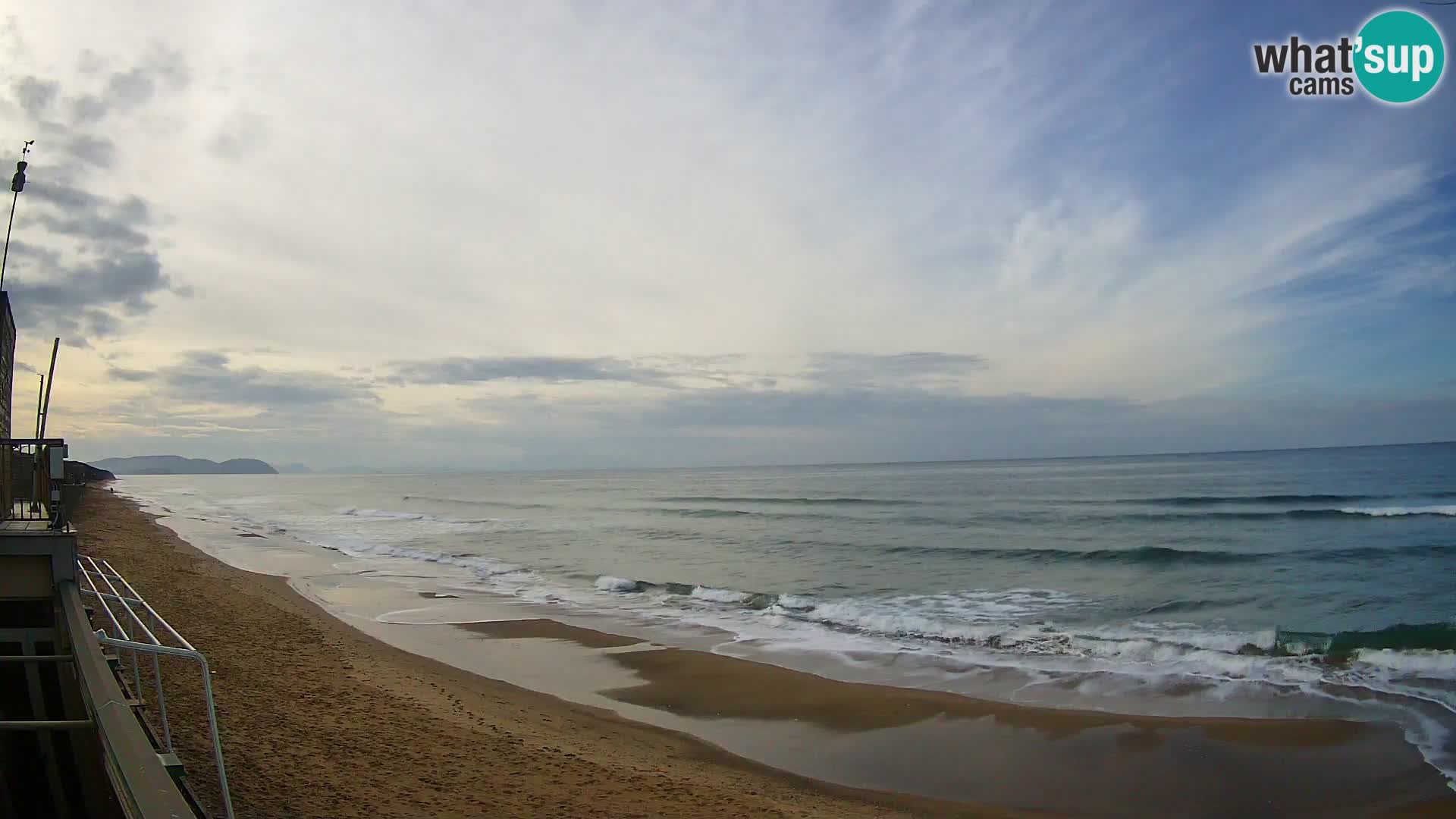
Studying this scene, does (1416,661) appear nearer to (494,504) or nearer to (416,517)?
(416,517)

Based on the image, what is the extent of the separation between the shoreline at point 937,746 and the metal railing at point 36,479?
267 cm

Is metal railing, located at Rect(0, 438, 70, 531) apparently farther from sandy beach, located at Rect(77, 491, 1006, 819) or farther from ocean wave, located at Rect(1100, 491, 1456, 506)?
ocean wave, located at Rect(1100, 491, 1456, 506)

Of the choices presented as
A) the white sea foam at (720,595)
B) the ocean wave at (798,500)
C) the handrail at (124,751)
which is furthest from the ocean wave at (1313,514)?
the handrail at (124,751)

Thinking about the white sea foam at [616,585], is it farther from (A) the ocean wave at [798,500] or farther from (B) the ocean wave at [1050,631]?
(A) the ocean wave at [798,500]

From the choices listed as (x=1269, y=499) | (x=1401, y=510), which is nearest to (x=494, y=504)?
(x=1269, y=499)

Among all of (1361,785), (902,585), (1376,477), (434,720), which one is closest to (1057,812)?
(1361,785)

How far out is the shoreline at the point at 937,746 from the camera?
680 centimetres

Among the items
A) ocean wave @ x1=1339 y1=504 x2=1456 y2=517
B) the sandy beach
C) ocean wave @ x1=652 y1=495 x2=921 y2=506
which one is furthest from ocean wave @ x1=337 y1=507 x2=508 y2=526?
ocean wave @ x1=1339 y1=504 x2=1456 y2=517

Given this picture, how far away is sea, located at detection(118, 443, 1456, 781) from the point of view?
34.4ft

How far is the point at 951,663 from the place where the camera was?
11.6 metres

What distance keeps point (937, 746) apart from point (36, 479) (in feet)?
42.1

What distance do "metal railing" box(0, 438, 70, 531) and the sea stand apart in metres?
6.23

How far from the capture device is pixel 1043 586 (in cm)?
1816

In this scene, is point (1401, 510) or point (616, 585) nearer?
point (616, 585)
